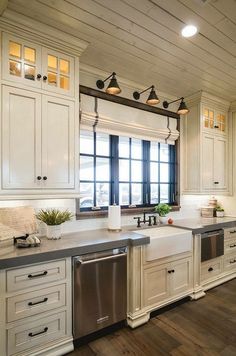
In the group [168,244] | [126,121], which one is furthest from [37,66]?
[168,244]

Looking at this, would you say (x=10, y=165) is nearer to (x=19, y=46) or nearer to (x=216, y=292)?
(x=19, y=46)

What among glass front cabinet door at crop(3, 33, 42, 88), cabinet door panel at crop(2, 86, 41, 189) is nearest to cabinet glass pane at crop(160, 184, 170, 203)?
cabinet door panel at crop(2, 86, 41, 189)

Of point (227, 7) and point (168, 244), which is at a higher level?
point (227, 7)

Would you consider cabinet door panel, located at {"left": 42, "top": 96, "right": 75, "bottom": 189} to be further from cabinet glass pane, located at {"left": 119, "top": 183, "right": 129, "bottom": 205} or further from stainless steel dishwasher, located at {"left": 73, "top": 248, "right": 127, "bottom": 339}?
cabinet glass pane, located at {"left": 119, "top": 183, "right": 129, "bottom": 205}

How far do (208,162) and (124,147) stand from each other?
1446mm

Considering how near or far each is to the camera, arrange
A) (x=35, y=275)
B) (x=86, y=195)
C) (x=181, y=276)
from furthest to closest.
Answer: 1. (x=86, y=195)
2. (x=181, y=276)
3. (x=35, y=275)

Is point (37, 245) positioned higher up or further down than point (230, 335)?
higher up

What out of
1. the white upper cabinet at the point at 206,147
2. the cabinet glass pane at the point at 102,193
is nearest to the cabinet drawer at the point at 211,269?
the white upper cabinet at the point at 206,147

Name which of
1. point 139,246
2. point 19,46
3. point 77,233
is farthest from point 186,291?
point 19,46

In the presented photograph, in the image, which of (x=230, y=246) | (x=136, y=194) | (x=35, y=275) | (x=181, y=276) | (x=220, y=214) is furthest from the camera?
(x=220, y=214)

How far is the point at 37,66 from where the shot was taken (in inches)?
80.7

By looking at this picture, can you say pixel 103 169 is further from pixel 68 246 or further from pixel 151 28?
pixel 151 28

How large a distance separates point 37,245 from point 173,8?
2.28 m

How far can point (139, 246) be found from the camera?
229cm
